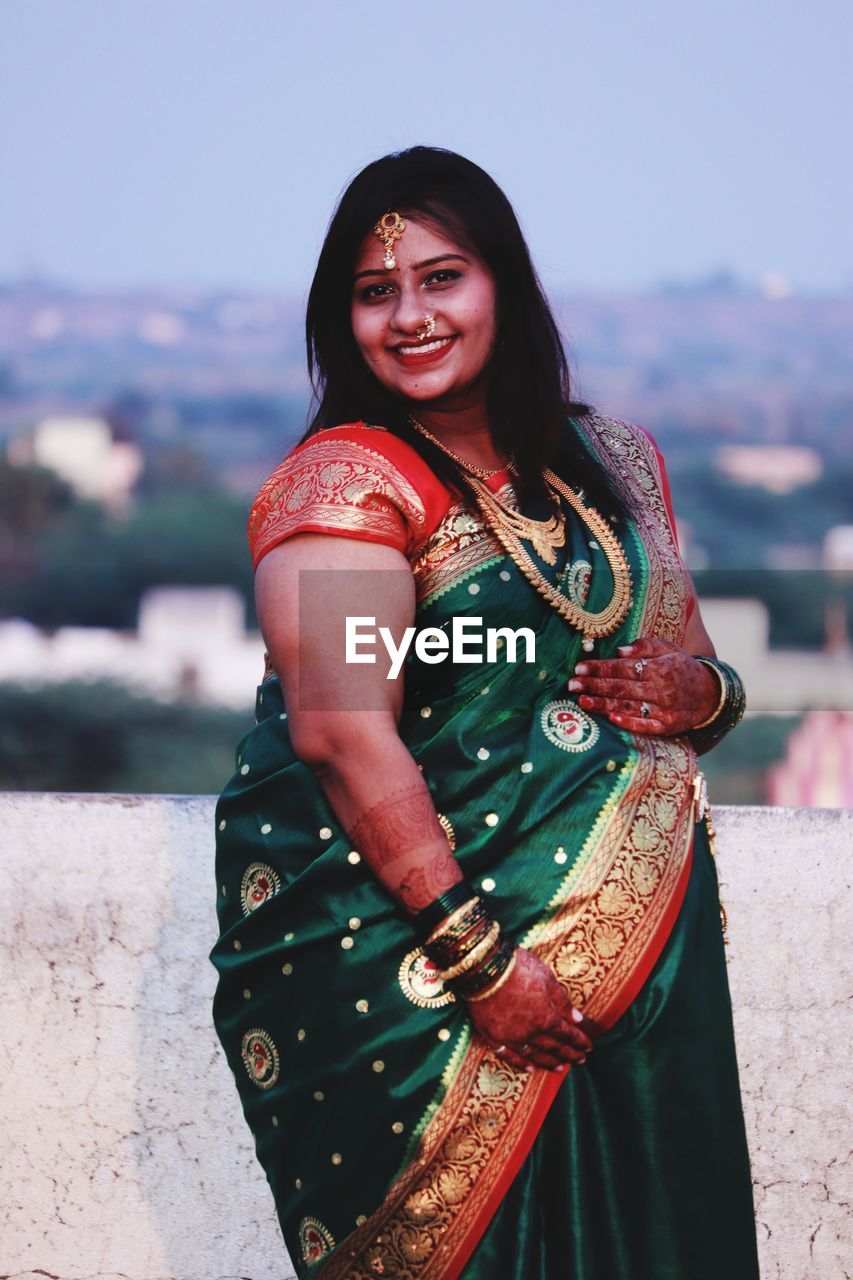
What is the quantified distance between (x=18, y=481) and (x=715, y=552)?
8.58 metres

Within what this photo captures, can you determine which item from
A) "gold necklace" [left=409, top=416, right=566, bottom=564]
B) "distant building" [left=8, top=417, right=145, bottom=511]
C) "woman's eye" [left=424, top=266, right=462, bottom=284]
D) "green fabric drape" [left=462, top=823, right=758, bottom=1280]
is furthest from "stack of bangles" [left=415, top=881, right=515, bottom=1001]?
"distant building" [left=8, top=417, right=145, bottom=511]

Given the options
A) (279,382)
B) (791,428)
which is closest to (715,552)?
(791,428)

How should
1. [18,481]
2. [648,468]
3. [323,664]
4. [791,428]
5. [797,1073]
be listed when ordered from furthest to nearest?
[18,481]
[791,428]
[797,1073]
[648,468]
[323,664]

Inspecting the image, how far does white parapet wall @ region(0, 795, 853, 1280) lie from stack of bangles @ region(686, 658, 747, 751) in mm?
642

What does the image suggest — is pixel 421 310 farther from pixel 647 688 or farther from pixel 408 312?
pixel 647 688

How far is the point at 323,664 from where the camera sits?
5.57ft

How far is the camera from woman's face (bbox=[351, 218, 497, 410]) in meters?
1.86

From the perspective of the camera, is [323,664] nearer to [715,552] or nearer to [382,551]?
[382,551]

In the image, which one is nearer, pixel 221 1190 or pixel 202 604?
pixel 221 1190

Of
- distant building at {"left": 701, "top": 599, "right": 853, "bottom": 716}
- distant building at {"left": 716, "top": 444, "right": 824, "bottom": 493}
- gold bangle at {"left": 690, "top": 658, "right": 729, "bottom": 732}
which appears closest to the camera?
gold bangle at {"left": 690, "top": 658, "right": 729, "bottom": 732}

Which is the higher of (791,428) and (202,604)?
(791,428)

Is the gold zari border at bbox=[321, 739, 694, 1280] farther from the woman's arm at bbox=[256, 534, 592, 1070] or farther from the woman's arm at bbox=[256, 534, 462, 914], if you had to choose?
the woman's arm at bbox=[256, 534, 462, 914]

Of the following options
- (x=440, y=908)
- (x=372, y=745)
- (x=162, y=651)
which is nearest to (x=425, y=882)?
(x=440, y=908)

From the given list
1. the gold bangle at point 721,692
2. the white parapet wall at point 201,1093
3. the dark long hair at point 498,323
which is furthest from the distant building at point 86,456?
the gold bangle at point 721,692
